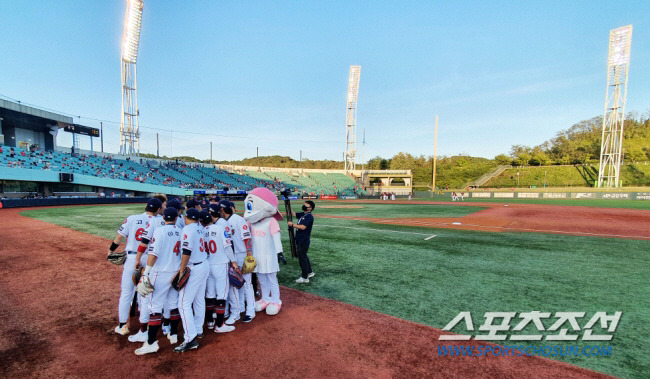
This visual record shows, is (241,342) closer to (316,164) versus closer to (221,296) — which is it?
(221,296)

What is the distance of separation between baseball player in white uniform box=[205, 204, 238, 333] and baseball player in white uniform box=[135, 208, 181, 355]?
1.44 ft

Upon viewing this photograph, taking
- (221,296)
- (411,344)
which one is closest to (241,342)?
(221,296)

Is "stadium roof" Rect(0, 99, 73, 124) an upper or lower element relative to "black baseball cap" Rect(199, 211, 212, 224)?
upper

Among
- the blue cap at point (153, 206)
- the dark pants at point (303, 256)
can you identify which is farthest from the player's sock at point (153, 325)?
the dark pants at point (303, 256)

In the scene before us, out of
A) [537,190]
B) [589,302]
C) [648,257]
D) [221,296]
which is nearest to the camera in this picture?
[221,296]

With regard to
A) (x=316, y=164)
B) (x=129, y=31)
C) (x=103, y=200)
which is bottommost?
(x=103, y=200)

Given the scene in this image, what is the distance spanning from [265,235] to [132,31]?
157 ft

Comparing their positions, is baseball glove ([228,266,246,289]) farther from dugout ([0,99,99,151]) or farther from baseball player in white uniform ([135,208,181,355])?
dugout ([0,99,99,151])

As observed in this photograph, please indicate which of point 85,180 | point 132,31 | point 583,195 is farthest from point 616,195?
point 132,31

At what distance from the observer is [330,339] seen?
3.93 metres

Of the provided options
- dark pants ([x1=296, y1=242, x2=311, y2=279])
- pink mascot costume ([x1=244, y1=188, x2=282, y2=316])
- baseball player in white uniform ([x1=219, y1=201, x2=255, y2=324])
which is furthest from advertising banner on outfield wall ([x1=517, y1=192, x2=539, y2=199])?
baseball player in white uniform ([x1=219, y1=201, x2=255, y2=324])

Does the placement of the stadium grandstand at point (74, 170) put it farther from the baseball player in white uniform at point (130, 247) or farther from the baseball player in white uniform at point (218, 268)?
the baseball player in white uniform at point (218, 268)

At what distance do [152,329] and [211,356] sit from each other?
836mm

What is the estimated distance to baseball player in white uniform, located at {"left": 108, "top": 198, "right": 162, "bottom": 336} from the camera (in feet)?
13.3
